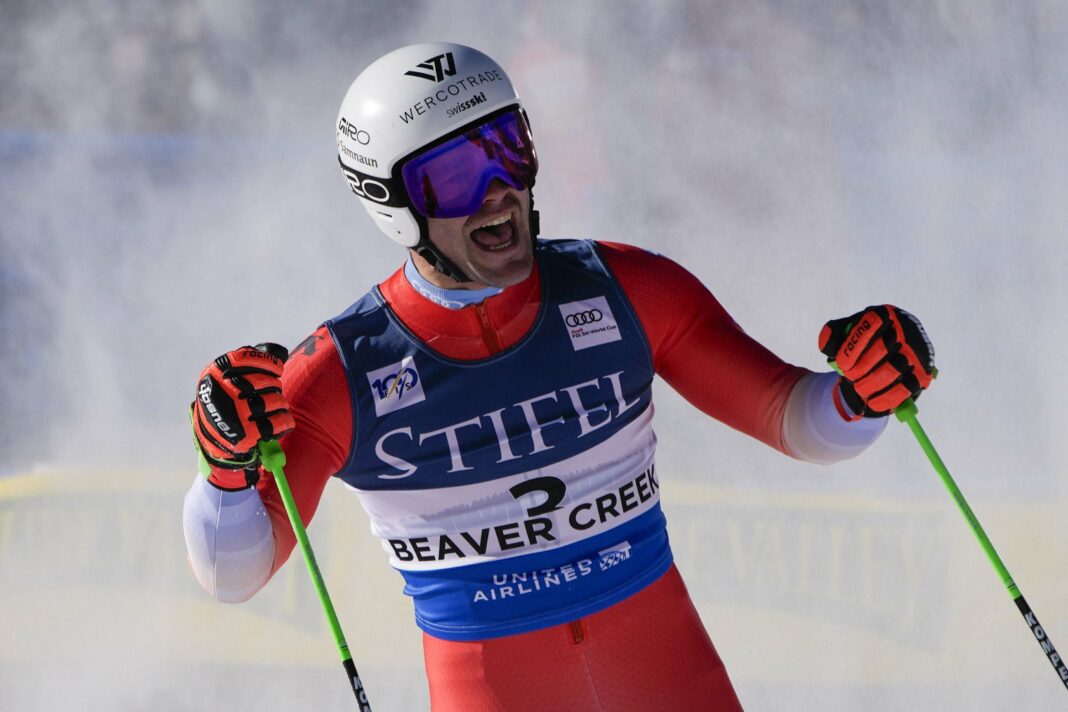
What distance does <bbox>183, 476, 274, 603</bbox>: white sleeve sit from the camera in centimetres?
264

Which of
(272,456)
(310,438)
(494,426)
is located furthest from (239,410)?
(494,426)

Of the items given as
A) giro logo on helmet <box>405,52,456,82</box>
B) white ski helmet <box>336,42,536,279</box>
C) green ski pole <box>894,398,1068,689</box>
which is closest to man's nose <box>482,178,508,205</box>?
white ski helmet <box>336,42,536,279</box>

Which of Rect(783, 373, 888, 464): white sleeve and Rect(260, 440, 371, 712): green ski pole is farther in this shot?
Rect(783, 373, 888, 464): white sleeve

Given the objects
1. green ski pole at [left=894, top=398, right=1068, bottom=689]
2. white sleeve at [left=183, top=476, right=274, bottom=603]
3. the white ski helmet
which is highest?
the white ski helmet

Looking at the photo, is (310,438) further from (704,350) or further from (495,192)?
(704,350)

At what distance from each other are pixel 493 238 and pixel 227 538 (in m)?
0.77

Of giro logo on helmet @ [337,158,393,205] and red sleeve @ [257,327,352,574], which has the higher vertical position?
giro logo on helmet @ [337,158,393,205]

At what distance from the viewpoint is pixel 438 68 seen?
2775 millimetres

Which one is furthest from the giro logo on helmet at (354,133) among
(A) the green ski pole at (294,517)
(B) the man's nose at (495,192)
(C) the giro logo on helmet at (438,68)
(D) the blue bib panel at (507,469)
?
(A) the green ski pole at (294,517)

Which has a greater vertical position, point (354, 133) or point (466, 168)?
point (354, 133)

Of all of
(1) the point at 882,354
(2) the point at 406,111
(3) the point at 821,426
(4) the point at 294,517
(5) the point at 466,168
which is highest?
(2) the point at 406,111

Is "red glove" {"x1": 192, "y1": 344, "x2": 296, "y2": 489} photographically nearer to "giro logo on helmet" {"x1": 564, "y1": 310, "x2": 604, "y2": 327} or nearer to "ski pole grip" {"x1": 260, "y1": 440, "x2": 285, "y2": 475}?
"ski pole grip" {"x1": 260, "y1": 440, "x2": 285, "y2": 475}

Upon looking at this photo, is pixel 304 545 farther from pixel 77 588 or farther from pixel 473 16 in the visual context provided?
pixel 473 16

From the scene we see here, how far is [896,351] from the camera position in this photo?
264 cm
